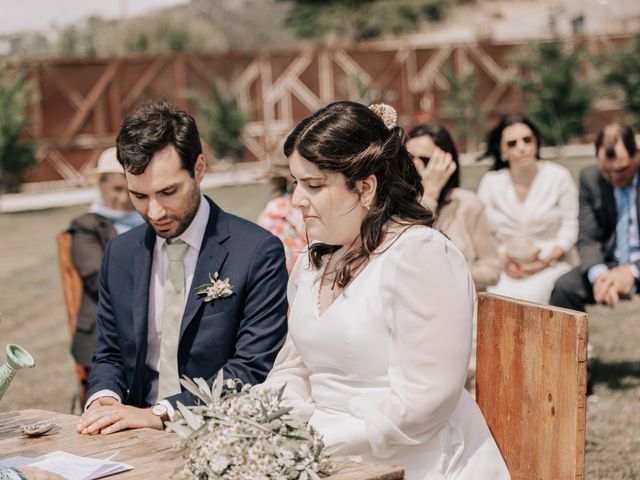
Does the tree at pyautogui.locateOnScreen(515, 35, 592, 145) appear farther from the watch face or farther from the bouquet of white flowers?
the bouquet of white flowers

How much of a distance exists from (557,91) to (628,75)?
11.2ft

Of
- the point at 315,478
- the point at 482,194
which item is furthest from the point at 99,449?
the point at 482,194

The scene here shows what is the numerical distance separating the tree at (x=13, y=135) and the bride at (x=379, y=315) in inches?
820

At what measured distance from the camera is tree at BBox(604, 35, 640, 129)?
68.9 feet

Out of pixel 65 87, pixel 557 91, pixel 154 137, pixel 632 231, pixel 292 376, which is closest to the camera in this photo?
pixel 292 376

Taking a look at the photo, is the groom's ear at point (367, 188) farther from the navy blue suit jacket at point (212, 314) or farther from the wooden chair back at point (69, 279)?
the wooden chair back at point (69, 279)

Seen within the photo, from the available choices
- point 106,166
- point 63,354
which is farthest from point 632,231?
point 63,354

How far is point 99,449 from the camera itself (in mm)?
2760

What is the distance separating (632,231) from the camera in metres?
6.43

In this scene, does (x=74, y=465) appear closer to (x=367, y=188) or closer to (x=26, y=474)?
(x=26, y=474)

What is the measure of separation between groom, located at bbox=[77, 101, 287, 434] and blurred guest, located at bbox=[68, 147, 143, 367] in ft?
5.01

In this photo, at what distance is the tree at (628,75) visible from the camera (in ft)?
68.9

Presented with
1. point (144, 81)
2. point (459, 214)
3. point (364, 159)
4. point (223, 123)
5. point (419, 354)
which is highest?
point (364, 159)

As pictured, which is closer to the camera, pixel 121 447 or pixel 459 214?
pixel 121 447
